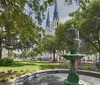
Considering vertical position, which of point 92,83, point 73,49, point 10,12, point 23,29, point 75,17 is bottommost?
point 92,83

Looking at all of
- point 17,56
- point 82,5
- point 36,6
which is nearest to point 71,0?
point 82,5

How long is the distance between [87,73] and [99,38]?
16184 mm

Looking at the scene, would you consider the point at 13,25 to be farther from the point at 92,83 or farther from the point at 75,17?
the point at 75,17

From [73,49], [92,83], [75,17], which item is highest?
[75,17]

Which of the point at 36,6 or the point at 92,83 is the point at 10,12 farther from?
the point at 92,83

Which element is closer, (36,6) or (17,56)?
(36,6)

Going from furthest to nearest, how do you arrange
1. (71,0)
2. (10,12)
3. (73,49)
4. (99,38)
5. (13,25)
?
(99,38), (13,25), (10,12), (71,0), (73,49)

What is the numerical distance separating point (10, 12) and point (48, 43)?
41304 millimetres

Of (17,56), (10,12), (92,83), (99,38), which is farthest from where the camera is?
(17,56)

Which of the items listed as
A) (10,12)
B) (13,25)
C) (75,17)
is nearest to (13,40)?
(75,17)

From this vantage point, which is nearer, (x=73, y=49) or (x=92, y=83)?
(x=73, y=49)

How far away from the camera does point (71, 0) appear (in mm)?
12102

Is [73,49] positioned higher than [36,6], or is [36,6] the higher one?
[36,6]

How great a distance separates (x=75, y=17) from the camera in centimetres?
3259
